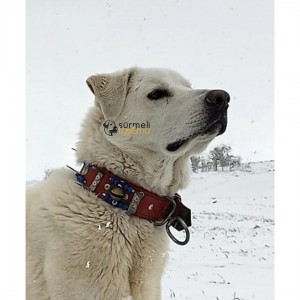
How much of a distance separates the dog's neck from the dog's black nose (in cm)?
25

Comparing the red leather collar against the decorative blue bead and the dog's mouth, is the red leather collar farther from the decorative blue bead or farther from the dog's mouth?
the dog's mouth

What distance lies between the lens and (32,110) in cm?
198

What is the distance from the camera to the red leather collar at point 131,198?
5.26ft

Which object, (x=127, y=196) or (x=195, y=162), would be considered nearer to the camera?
(x=127, y=196)

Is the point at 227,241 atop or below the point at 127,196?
below

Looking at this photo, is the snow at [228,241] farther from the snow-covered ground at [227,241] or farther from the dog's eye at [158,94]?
the dog's eye at [158,94]

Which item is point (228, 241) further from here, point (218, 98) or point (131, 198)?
point (218, 98)

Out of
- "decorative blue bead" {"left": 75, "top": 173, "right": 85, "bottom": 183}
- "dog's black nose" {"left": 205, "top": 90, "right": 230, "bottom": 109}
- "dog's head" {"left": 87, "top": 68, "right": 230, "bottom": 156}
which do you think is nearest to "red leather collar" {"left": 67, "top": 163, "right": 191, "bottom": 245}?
"decorative blue bead" {"left": 75, "top": 173, "right": 85, "bottom": 183}

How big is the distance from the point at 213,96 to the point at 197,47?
0.61 m

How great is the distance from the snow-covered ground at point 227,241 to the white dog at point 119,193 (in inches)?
9.8

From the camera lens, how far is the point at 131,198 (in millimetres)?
1614

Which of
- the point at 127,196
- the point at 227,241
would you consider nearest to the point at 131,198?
the point at 127,196

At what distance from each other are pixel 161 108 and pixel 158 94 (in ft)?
0.20
